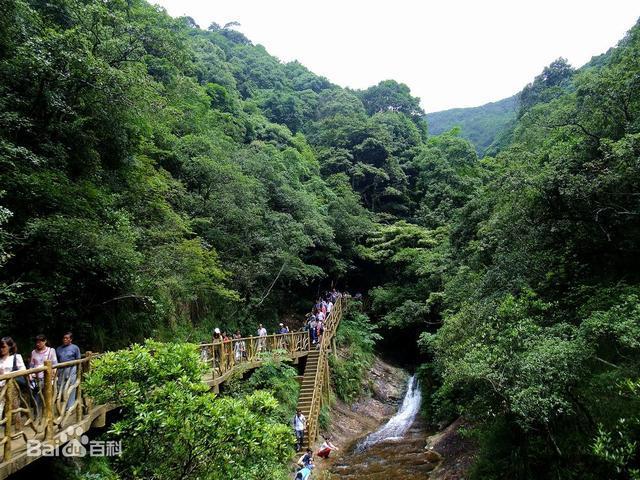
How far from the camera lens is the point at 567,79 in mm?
40938

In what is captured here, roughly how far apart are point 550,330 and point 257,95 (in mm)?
44519

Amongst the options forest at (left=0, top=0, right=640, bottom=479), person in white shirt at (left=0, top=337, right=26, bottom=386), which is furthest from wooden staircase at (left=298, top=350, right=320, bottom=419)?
person in white shirt at (left=0, top=337, right=26, bottom=386)

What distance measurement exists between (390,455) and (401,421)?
4.92 meters

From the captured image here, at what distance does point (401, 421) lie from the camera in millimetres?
17234

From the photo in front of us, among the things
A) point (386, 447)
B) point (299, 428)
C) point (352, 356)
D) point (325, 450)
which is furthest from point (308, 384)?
point (352, 356)

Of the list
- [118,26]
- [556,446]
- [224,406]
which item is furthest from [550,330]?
[118,26]

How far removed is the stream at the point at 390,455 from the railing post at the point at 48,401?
8637 mm

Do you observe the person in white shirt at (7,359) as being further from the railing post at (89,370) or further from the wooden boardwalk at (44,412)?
the railing post at (89,370)

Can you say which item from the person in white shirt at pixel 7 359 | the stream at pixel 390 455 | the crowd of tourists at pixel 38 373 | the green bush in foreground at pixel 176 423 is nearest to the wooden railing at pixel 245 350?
the crowd of tourists at pixel 38 373

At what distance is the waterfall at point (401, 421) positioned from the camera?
48.2ft

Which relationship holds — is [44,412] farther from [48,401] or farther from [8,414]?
[8,414]

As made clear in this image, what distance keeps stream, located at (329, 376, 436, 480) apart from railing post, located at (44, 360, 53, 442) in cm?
864

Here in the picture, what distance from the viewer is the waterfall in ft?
48.2

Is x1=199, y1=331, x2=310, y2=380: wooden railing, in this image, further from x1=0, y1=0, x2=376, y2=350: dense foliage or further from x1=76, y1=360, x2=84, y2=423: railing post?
x1=76, y1=360, x2=84, y2=423: railing post
